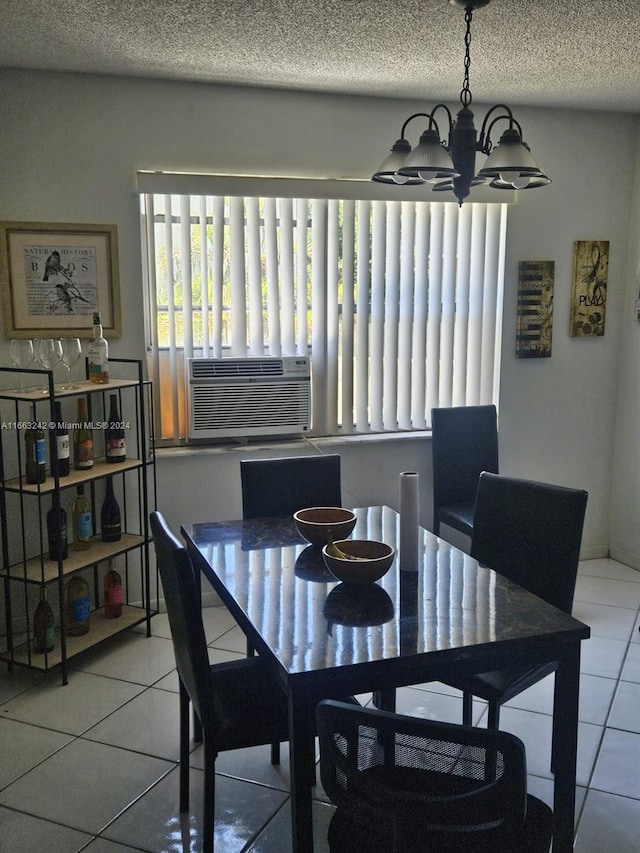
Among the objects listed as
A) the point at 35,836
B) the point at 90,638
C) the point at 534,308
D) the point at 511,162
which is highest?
the point at 511,162

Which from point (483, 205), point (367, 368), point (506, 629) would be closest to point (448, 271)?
point (483, 205)

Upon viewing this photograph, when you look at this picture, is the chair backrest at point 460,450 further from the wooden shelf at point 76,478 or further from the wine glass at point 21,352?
the wine glass at point 21,352

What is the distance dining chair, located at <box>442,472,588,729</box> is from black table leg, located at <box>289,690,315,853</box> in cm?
70

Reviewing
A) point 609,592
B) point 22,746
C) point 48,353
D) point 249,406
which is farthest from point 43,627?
point 609,592

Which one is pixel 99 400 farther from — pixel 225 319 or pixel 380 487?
pixel 380 487

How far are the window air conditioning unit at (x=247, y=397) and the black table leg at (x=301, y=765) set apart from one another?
220cm

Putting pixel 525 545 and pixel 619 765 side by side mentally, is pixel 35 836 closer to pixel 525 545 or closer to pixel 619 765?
pixel 525 545

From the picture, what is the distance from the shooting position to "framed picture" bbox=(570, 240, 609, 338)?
163 inches

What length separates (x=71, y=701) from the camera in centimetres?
284

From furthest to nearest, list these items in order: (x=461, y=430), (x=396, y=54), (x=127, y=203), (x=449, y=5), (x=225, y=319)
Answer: (x=461, y=430)
(x=225, y=319)
(x=127, y=203)
(x=396, y=54)
(x=449, y=5)

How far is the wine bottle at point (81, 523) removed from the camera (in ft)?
10.5

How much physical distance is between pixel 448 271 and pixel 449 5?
1689mm

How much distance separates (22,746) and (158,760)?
49cm

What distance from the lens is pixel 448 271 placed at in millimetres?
3979
